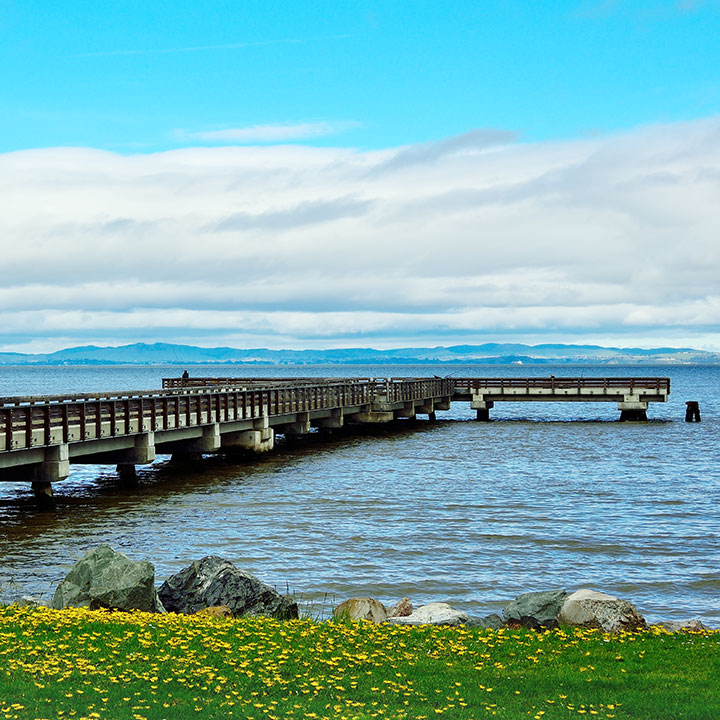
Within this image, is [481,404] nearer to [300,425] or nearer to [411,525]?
[300,425]

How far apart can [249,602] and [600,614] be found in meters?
6.13

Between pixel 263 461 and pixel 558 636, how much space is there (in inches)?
1321

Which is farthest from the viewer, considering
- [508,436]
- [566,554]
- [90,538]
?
[508,436]

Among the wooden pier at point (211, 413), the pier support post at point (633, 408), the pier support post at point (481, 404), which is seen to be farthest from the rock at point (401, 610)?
the pier support post at point (633, 408)

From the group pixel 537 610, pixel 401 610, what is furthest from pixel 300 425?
pixel 537 610

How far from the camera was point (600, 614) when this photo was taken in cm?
1529

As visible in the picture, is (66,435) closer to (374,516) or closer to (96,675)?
(374,516)

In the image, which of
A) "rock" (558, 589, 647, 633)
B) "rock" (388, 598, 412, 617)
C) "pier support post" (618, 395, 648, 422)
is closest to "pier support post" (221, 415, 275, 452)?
"rock" (388, 598, 412, 617)

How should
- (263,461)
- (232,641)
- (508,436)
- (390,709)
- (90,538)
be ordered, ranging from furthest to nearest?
(508,436), (263,461), (90,538), (232,641), (390,709)

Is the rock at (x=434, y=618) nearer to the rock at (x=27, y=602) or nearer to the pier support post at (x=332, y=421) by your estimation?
the rock at (x=27, y=602)

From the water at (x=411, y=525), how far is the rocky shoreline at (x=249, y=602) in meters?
2.30

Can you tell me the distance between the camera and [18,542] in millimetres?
25797

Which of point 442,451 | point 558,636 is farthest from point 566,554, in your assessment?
point 442,451

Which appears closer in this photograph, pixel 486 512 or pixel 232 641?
pixel 232 641
